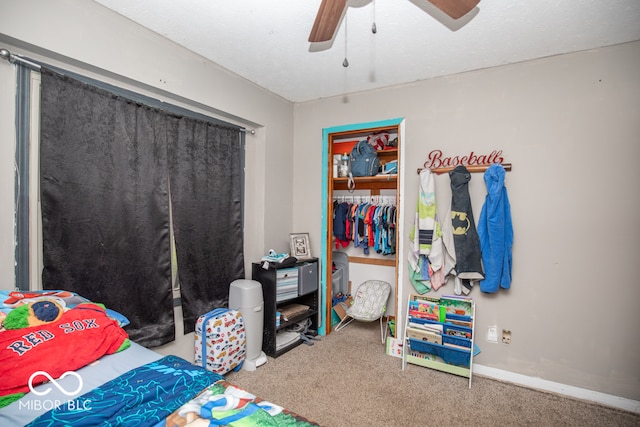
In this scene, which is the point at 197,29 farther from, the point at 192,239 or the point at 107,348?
the point at 107,348

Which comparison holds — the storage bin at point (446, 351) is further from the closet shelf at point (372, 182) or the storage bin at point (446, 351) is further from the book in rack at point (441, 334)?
the closet shelf at point (372, 182)

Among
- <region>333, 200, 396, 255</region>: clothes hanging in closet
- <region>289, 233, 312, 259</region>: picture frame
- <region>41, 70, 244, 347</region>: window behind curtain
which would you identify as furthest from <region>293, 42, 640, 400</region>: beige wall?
<region>41, 70, 244, 347</region>: window behind curtain

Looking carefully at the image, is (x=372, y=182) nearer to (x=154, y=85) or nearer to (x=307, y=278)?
(x=307, y=278)

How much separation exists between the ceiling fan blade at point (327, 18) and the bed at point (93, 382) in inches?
63.9

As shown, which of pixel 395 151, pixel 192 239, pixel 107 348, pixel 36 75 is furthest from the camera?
pixel 395 151

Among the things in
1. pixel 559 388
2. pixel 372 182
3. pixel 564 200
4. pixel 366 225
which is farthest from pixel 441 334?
pixel 372 182

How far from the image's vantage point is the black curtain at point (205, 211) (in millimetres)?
2352

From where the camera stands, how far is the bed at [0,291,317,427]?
3.27ft

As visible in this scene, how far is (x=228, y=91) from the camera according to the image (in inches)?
105

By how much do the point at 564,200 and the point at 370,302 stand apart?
6.59 feet

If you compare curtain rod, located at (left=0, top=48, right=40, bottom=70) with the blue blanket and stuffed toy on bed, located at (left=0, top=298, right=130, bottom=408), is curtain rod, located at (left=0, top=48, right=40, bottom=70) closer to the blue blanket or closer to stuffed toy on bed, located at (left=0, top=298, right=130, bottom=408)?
stuffed toy on bed, located at (left=0, top=298, right=130, bottom=408)

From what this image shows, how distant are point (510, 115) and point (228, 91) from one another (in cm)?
240

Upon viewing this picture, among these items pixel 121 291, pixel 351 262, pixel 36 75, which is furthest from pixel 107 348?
pixel 351 262

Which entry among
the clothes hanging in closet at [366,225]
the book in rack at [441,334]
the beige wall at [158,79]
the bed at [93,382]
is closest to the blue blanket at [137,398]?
the bed at [93,382]
